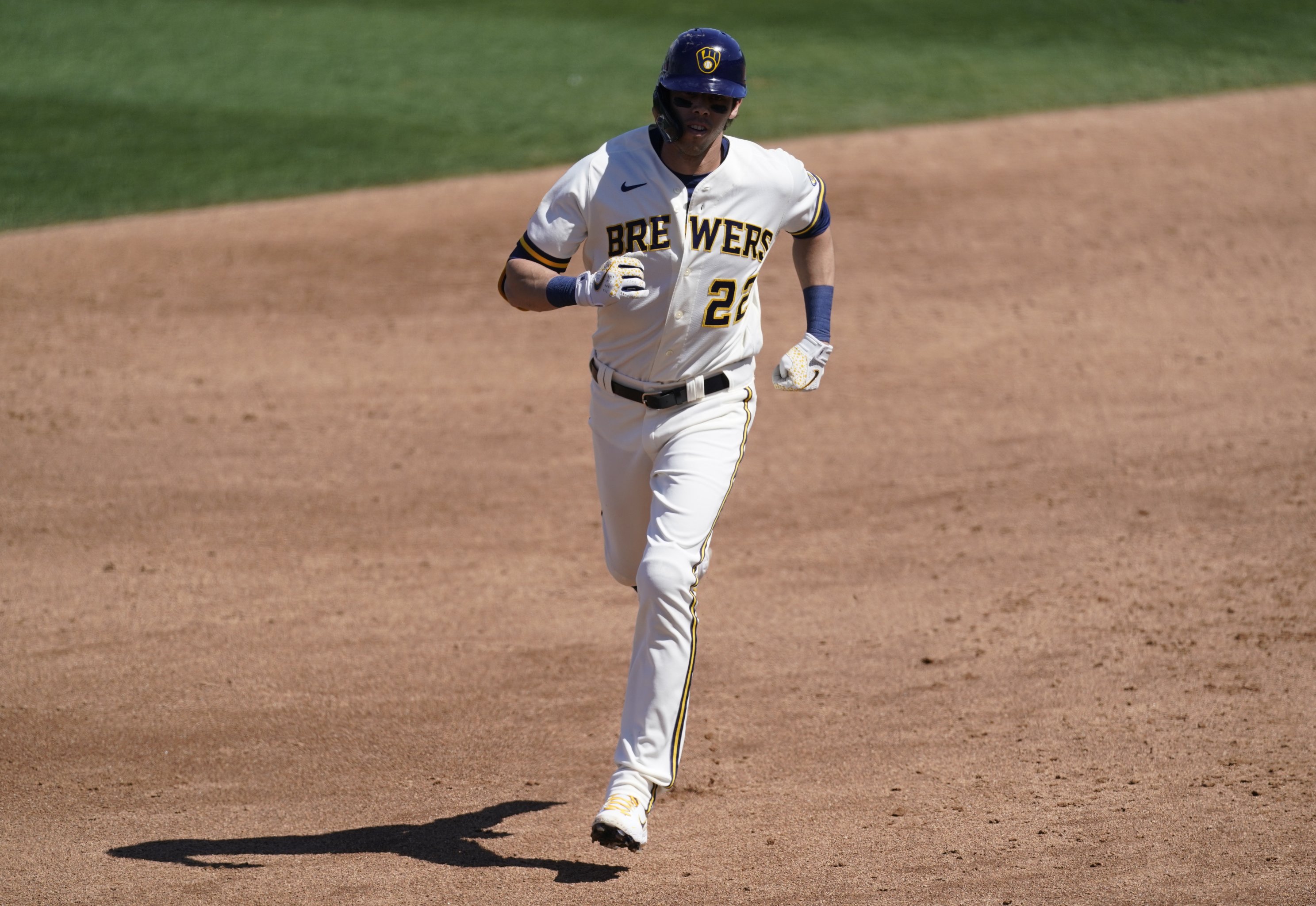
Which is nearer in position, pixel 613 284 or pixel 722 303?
pixel 613 284

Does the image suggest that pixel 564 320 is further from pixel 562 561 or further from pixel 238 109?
pixel 238 109

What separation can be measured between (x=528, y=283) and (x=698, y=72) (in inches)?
34.5

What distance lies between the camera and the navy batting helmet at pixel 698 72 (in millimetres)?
4352

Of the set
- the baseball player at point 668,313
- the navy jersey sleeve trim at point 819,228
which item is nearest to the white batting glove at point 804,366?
the baseball player at point 668,313

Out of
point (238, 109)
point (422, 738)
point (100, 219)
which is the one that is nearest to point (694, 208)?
point (422, 738)

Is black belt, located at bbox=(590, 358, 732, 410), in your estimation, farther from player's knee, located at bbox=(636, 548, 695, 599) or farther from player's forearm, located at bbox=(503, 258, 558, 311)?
player's knee, located at bbox=(636, 548, 695, 599)

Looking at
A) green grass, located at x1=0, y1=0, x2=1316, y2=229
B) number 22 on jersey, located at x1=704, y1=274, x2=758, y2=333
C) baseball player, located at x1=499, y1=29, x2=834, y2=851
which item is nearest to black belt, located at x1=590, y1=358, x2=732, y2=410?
baseball player, located at x1=499, y1=29, x2=834, y2=851

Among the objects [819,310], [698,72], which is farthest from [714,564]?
[698,72]

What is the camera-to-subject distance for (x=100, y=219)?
466 inches

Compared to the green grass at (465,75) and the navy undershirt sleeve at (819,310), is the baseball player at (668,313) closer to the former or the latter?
the navy undershirt sleeve at (819,310)

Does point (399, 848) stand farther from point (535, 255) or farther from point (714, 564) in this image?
point (714, 564)

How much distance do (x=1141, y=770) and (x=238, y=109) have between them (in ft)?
39.4

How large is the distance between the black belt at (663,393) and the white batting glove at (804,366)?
0.20 m

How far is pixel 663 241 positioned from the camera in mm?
4465
